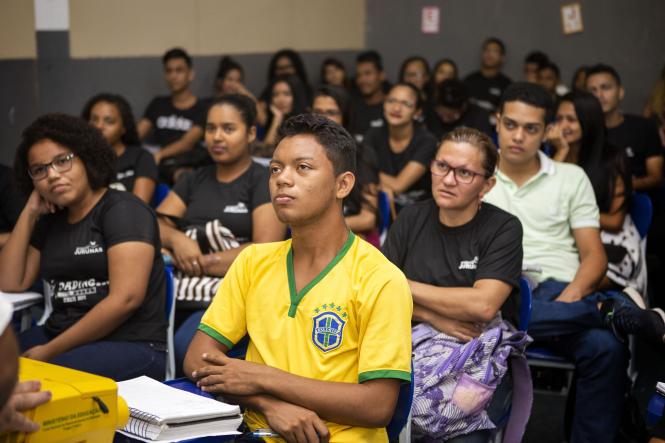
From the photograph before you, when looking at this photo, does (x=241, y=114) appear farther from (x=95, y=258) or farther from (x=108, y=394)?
(x=108, y=394)

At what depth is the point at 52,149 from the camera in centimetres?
297

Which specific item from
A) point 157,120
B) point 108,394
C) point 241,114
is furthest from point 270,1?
point 108,394

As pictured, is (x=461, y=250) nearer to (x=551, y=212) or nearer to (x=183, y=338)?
(x=551, y=212)

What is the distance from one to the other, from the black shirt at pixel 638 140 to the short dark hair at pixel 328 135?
3381mm

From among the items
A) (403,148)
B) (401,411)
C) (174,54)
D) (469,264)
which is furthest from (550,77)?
(401,411)

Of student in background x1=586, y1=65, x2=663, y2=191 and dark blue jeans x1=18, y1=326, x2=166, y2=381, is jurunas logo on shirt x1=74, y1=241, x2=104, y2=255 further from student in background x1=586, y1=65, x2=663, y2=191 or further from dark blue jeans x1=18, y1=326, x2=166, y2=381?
student in background x1=586, y1=65, x2=663, y2=191

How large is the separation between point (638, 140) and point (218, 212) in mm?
2921

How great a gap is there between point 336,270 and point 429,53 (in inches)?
266

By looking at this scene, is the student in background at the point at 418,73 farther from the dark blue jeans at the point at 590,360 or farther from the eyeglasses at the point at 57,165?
the eyeglasses at the point at 57,165

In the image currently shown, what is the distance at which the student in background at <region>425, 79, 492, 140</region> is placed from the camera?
19.6 feet

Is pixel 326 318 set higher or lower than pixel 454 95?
lower

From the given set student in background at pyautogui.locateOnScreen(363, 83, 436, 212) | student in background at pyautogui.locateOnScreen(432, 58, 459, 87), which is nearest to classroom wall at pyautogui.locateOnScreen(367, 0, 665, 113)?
student in background at pyautogui.locateOnScreen(432, 58, 459, 87)

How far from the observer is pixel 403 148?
5125 millimetres

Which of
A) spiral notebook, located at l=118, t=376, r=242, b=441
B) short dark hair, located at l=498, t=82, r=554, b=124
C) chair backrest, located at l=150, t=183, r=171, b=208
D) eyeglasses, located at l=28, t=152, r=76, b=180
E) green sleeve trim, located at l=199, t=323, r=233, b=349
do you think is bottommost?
spiral notebook, located at l=118, t=376, r=242, b=441
